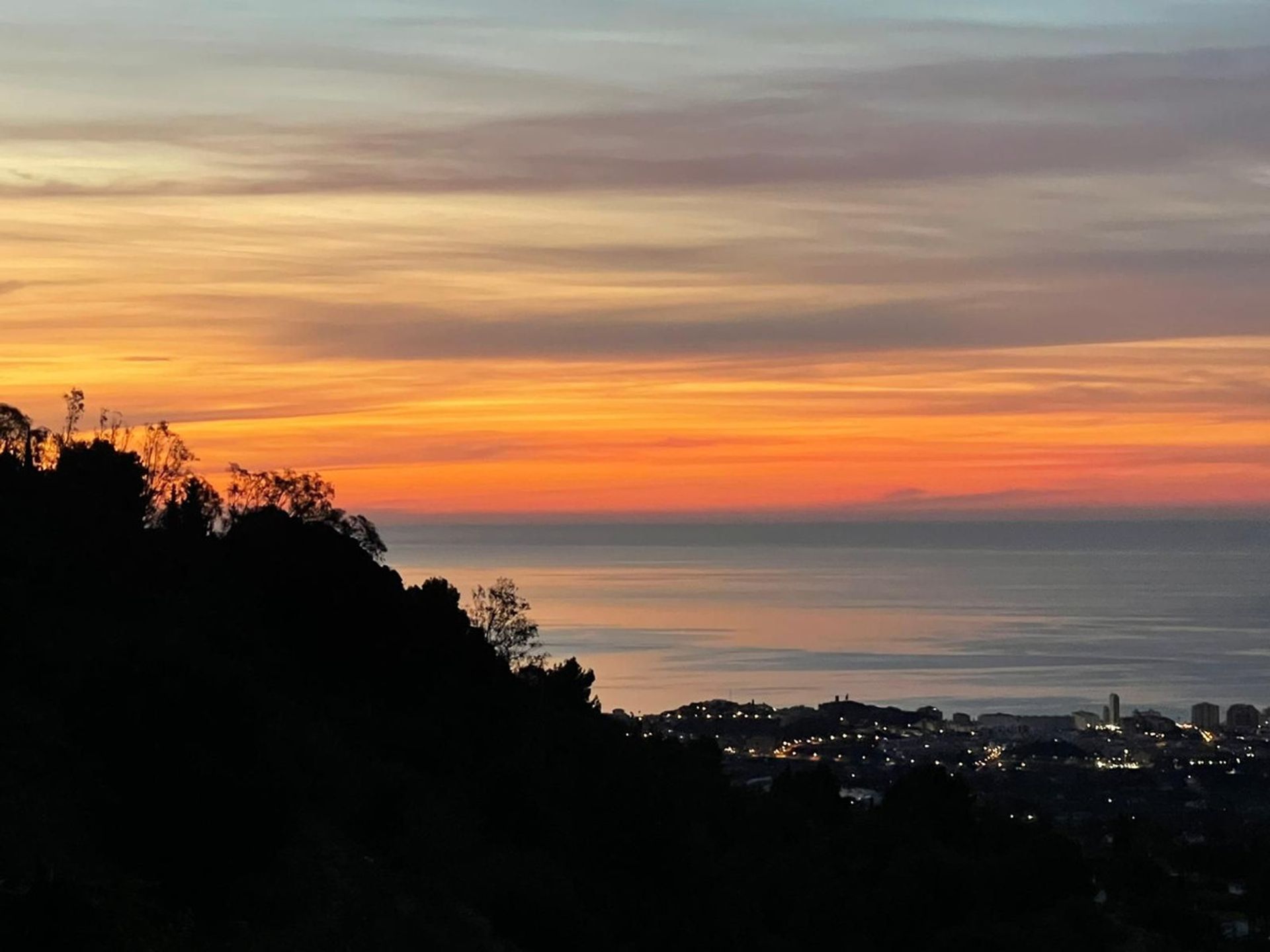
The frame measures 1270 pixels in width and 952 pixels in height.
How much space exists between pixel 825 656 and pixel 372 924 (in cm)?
10721

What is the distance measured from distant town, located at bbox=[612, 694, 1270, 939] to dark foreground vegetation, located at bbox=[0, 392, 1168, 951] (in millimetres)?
10390

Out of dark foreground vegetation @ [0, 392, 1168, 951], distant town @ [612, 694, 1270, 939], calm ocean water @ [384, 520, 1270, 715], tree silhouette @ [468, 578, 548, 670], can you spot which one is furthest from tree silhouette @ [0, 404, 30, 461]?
calm ocean water @ [384, 520, 1270, 715]

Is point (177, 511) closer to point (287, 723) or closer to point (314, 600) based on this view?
point (314, 600)

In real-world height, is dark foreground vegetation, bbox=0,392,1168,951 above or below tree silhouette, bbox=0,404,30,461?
below

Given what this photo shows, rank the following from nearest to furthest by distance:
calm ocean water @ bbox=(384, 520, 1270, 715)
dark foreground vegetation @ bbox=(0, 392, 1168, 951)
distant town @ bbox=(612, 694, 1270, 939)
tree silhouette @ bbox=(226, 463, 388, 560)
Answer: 1. dark foreground vegetation @ bbox=(0, 392, 1168, 951)
2. tree silhouette @ bbox=(226, 463, 388, 560)
3. distant town @ bbox=(612, 694, 1270, 939)
4. calm ocean water @ bbox=(384, 520, 1270, 715)

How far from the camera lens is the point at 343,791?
23.0m

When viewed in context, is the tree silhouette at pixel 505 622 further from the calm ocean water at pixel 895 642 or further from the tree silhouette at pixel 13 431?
the calm ocean water at pixel 895 642

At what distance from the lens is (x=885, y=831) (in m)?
36.6

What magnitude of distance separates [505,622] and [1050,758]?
140ft

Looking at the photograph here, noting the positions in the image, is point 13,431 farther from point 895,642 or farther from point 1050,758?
point 895,642

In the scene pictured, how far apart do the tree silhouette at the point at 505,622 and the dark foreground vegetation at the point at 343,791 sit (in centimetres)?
82

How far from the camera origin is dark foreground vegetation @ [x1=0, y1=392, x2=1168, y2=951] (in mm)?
18016

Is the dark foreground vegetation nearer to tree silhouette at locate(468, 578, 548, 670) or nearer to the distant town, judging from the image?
tree silhouette at locate(468, 578, 548, 670)

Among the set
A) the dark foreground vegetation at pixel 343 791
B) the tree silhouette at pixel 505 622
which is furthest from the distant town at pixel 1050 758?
the dark foreground vegetation at pixel 343 791
